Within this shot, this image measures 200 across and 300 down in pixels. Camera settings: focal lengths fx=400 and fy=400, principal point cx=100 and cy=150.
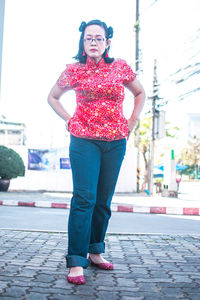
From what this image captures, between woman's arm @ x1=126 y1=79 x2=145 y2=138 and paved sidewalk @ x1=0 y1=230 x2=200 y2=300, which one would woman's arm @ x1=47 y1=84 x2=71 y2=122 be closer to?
woman's arm @ x1=126 y1=79 x2=145 y2=138

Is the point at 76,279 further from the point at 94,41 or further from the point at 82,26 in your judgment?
the point at 82,26

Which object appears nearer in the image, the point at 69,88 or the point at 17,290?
the point at 17,290

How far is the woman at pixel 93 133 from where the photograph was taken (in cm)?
278

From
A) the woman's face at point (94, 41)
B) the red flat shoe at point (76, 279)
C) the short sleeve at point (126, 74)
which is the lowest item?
the red flat shoe at point (76, 279)

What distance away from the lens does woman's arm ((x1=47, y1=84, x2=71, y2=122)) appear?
10.2 feet

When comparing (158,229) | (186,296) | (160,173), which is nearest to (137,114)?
(186,296)

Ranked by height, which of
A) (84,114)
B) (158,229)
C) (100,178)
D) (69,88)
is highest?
(69,88)

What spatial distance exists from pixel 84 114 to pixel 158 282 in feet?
4.16

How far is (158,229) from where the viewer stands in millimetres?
6238

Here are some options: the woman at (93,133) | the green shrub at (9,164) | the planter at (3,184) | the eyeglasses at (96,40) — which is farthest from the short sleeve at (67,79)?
the planter at (3,184)

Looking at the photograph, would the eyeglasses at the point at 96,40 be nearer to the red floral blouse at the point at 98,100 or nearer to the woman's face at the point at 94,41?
the woman's face at the point at 94,41

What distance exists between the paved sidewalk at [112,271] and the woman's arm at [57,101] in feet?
3.84

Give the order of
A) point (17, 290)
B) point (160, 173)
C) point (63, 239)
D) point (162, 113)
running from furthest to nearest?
point (160, 173)
point (162, 113)
point (63, 239)
point (17, 290)

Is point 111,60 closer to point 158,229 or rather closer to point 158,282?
point 158,282
